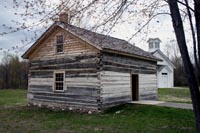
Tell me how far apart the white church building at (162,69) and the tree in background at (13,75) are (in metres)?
22.4

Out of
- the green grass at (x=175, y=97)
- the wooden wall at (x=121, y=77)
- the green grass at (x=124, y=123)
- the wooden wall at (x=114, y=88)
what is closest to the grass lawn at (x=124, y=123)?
the green grass at (x=124, y=123)

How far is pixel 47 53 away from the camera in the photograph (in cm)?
1861

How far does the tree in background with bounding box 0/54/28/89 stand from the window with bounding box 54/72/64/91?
99.1ft

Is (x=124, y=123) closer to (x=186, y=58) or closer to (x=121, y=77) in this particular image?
(x=121, y=77)

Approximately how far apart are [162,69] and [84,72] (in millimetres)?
30093

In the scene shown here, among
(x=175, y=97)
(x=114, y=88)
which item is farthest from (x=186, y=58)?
(x=175, y=97)

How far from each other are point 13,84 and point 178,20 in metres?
43.8

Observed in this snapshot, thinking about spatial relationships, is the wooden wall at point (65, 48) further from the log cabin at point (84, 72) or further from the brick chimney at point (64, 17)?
the brick chimney at point (64, 17)

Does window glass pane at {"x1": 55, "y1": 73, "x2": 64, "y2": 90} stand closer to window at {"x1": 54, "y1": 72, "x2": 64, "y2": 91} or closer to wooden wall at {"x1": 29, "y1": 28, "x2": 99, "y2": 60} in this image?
window at {"x1": 54, "y1": 72, "x2": 64, "y2": 91}

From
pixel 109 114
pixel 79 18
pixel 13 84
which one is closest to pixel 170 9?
pixel 79 18

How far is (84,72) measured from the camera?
16.0m

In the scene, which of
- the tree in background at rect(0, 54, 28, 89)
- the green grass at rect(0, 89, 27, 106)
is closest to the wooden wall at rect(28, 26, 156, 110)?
the green grass at rect(0, 89, 27, 106)

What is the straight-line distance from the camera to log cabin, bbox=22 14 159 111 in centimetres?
1540

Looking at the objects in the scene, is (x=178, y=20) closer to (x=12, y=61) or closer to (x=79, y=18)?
(x=79, y=18)
